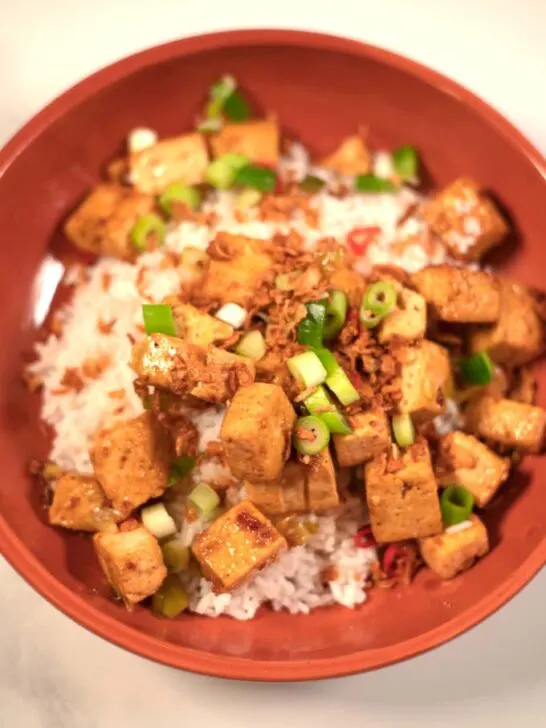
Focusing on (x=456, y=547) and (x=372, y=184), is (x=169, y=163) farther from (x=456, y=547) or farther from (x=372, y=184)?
(x=456, y=547)

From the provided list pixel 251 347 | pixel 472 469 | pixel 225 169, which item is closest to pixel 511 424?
pixel 472 469

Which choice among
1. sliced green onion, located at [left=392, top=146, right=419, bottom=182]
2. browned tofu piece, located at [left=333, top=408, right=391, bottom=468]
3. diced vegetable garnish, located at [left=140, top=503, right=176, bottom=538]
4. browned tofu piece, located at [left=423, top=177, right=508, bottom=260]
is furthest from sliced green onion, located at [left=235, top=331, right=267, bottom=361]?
sliced green onion, located at [left=392, top=146, right=419, bottom=182]

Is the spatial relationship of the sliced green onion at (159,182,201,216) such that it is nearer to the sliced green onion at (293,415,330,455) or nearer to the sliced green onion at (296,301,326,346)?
the sliced green onion at (296,301,326,346)

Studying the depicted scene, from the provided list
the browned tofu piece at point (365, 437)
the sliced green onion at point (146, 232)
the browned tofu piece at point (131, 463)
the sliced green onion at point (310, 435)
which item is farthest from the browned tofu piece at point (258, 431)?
the sliced green onion at point (146, 232)

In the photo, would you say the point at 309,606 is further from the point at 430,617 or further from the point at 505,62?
the point at 505,62

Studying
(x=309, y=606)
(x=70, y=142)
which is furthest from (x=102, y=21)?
(x=309, y=606)

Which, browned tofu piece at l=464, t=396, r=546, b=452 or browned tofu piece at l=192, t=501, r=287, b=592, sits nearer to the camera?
browned tofu piece at l=192, t=501, r=287, b=592

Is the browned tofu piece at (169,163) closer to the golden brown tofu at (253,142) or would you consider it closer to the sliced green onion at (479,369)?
the golden brown tofu at (253,142)
